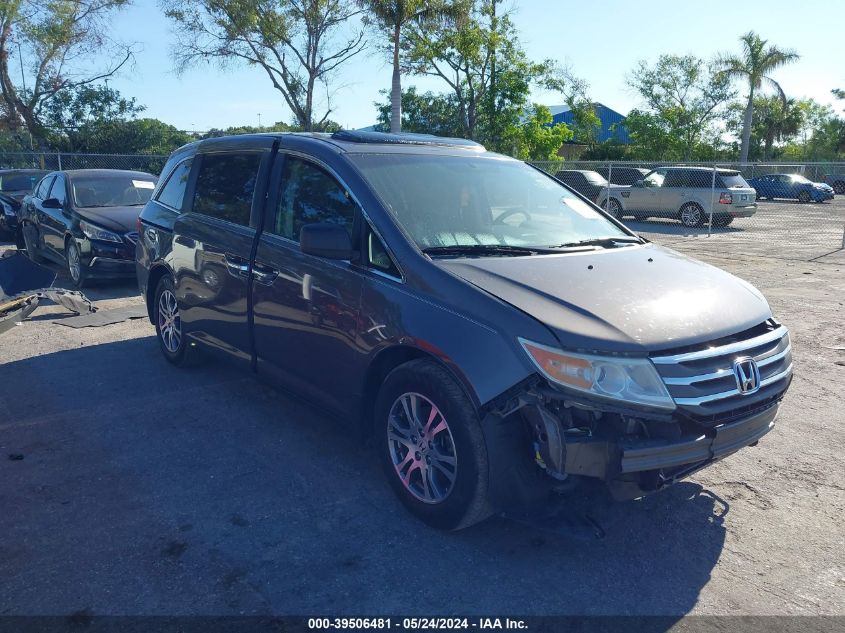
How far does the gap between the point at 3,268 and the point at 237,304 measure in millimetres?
5381

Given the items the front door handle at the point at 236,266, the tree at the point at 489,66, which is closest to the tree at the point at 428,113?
the tree at the point at 489,66

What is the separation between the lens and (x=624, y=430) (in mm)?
2979

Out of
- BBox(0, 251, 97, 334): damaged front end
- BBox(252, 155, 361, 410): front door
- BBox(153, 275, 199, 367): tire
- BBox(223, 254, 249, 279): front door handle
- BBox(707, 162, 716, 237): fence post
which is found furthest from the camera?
BBox(707, 162, 716, 237): fence post

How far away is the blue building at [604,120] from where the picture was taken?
48.0 meters

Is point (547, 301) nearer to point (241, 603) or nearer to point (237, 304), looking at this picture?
point (241, 603)

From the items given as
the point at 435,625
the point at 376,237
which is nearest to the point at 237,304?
the point at 376,237

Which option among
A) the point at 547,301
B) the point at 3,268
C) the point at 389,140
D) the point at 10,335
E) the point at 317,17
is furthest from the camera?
the point at 317,17

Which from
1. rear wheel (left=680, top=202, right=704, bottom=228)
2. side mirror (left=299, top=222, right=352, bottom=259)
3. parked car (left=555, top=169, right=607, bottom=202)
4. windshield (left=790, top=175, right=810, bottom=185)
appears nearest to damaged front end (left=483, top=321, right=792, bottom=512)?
side mirror (left=299, top=222, right=352, bottom=259)

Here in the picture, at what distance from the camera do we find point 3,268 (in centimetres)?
855

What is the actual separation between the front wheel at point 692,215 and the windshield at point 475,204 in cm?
1642

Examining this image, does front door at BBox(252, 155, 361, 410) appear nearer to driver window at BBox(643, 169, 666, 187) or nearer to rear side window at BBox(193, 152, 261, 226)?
rear side window at BBox(193, 152, 261, 226)

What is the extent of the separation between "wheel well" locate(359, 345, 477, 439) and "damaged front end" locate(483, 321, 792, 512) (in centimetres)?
54

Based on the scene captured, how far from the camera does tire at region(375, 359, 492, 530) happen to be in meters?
3.17

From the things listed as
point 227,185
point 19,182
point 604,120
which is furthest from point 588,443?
point 604,120
